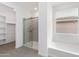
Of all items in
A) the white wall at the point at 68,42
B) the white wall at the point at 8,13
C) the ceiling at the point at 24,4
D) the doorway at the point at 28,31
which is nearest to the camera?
the white wall at the point at 68,42

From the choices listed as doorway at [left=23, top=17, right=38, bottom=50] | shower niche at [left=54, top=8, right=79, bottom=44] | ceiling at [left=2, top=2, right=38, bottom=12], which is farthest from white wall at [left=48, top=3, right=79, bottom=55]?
doorway at [left=23, top=17, right=38, bottom=50]

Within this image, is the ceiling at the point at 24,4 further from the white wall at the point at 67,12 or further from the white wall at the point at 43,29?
the white wall at the point at 67,12

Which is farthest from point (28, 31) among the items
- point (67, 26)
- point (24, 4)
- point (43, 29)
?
point (67, 26)

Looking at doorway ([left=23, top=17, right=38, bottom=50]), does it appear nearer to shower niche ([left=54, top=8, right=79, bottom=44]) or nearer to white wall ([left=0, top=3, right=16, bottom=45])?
white wall ([left=0, top=3, right=16, bottom=45])

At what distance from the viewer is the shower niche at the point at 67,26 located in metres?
2.19

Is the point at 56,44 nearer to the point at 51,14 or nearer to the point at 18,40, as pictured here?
the point at 51,14

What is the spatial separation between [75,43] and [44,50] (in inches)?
42.2

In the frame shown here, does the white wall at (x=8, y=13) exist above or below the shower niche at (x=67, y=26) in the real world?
above

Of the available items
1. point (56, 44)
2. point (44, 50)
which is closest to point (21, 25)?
point (44, 50)

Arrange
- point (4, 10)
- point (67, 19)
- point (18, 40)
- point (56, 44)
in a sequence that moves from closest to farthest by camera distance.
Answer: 1. point (67, 19)
2. point (56, 44)
3. point (18, 40)
4. point (4, 10)

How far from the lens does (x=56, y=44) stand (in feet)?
8.25

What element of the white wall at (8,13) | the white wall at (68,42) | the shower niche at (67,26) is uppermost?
the white wall at (8,13)

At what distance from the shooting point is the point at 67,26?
2.34 m

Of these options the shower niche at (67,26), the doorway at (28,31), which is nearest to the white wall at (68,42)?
the shower niche at (67,26)
